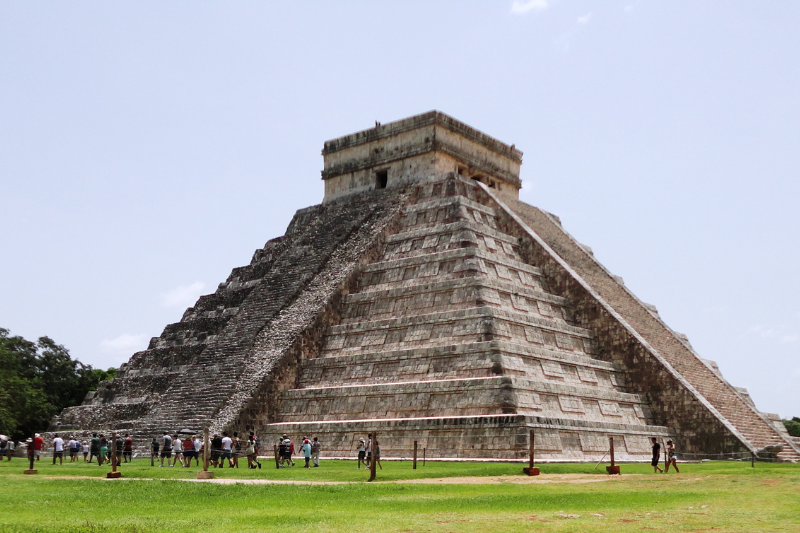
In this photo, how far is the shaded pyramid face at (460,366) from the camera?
1933 centimetres

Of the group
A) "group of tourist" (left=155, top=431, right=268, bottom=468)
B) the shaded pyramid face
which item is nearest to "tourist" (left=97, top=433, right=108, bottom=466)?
"group of tourist" (left=155, top=431, right=268, bottom=468)

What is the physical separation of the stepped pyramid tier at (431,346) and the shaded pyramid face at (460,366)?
0.04m

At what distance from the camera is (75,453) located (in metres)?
22.5

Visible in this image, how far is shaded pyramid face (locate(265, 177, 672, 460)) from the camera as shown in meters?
19.3

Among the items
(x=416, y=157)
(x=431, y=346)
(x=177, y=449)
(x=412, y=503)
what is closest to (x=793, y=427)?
(x=416, y=157)

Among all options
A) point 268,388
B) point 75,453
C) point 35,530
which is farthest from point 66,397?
point 35,530

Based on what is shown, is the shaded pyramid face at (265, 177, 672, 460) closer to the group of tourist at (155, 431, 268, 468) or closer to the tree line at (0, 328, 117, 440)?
the group of tourist at (155, 431, 268, 468)

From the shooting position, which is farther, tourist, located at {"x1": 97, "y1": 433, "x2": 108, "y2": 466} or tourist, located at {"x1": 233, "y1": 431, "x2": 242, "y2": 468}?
tourist, located at {"x1": 97, "y1": 433, "x2": 108, "y2": 466}

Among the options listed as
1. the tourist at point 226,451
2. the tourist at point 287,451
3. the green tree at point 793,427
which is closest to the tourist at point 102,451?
the tourist at point 226,451

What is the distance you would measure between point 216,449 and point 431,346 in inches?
221

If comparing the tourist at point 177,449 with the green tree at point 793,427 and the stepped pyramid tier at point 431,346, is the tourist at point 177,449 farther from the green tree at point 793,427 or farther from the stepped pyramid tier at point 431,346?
the green tree at point 793,427

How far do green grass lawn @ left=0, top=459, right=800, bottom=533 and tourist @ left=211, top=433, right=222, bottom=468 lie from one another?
2630 mm

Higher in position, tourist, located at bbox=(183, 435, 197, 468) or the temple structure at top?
the temple structure at top

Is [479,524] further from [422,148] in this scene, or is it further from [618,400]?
[422,148]
